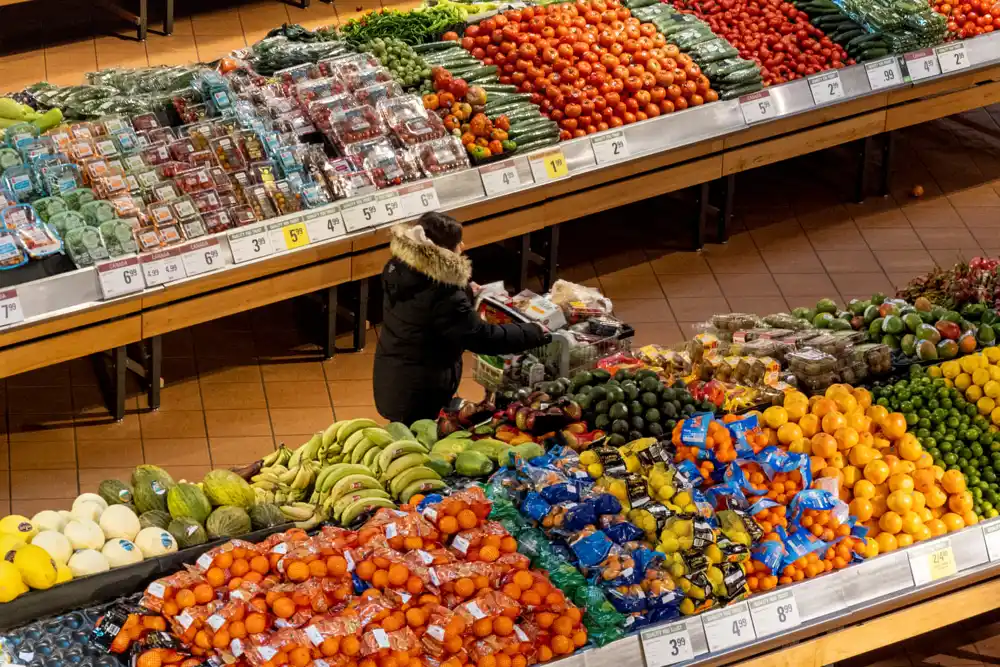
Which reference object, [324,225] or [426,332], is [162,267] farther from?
[426,332]

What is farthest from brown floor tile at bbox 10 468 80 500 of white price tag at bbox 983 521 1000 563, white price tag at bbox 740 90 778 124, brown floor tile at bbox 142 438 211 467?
white price tag at bbox 740 90 778 124

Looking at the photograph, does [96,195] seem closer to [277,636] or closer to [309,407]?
[309,407]

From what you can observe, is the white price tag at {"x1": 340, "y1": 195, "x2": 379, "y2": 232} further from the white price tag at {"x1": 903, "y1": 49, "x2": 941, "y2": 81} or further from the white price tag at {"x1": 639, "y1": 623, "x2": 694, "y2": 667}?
the white price tag at {"x1": 903, "y1": 49, "x2": 941, "y2": 81}

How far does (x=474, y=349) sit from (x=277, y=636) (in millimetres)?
1929

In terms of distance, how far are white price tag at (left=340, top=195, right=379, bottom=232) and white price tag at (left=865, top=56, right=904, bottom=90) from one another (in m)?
3.04

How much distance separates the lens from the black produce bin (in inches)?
165

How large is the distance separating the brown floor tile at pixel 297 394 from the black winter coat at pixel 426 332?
0.90 metres

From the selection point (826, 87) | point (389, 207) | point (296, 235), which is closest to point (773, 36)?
point (826, 87)

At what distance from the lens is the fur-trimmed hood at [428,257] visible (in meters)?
5.55

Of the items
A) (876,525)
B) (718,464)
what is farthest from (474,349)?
(876,525)

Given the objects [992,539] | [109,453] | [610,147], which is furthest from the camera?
[610,147]

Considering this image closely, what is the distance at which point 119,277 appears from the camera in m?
6.25

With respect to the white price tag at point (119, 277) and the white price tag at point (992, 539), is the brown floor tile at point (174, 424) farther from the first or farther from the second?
the white price tag at point (992, 539)

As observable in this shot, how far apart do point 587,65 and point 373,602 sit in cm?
417
